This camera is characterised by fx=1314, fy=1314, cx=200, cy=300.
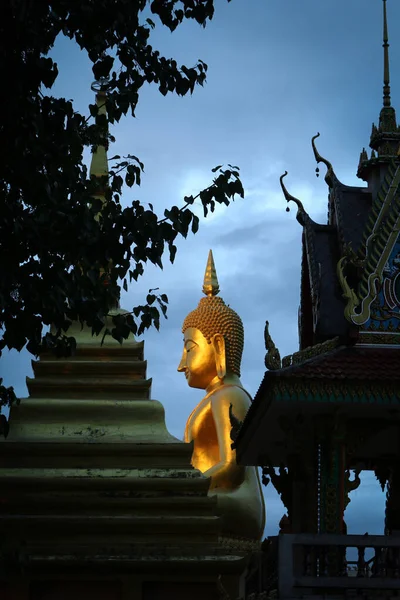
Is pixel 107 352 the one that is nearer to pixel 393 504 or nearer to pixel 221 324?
pixel 393 504

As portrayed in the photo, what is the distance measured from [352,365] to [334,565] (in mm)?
2484

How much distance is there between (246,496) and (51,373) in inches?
178

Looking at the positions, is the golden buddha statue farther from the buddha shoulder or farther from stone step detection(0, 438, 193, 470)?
stone step detection(0, 438, 193, 470)

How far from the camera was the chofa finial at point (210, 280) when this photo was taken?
Result: 2333 cm

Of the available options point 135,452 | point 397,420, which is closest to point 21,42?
point 135,452

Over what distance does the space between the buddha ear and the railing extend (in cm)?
765

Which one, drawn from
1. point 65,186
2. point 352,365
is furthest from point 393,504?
point 65,186

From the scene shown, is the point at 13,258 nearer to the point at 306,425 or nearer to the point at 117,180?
the point at 117,180

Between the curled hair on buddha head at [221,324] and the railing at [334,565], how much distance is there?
7.87 m

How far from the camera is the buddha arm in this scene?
20312mm

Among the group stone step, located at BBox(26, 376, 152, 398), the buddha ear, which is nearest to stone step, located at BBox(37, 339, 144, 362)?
stone step, located at BBox(26, 376, 152, 398)

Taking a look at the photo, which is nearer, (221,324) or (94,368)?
(94,368)

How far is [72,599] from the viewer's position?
49.4ft

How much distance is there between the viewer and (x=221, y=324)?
22.7 m
